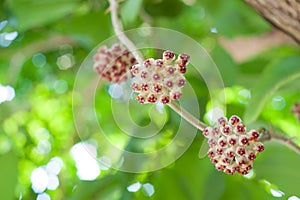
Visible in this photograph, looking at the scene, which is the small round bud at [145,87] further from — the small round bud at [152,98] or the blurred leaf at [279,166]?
the blurred leaf at [279,166]

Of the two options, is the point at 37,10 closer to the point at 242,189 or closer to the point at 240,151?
the point at 242,189

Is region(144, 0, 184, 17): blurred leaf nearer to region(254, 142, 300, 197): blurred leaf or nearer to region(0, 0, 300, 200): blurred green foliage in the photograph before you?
region(0, 0, 300, 200): blurred green foliage

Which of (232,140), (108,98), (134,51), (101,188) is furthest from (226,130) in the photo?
(108,98)

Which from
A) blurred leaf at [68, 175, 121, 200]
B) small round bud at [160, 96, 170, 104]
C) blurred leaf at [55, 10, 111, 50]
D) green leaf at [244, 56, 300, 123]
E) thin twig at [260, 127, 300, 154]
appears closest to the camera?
small round bud at [160, 96, 170, 104]

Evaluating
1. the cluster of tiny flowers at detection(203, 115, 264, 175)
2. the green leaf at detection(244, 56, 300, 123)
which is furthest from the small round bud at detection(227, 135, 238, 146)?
the green leaf at detection(244, 56, 300, 123)

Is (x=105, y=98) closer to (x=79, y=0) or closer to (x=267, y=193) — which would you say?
(x=79, y=0)
